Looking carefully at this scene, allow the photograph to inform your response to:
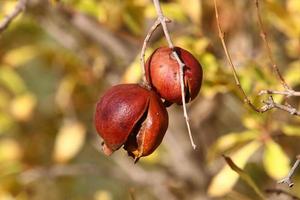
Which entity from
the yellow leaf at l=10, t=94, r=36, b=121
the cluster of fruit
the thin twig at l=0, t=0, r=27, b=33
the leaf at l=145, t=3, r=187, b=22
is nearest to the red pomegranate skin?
the cluster of fruit

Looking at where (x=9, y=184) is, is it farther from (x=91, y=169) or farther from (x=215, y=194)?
(x=215, y=194)

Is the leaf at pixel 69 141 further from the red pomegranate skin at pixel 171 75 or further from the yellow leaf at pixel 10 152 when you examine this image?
the red pomegranate skin at pixel 171 75

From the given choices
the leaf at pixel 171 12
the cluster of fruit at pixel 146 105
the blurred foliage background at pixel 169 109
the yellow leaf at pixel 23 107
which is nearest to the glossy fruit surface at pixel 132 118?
the cluster of fruit at pixel 146 105

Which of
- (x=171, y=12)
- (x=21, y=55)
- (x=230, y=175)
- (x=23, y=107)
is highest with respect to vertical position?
(x=171, y=12)

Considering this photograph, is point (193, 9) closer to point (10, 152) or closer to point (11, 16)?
point (11, 16)

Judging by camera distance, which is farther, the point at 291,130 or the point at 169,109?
the point at 169,109

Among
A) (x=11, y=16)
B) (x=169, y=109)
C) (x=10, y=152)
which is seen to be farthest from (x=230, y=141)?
(x=10, y=152)

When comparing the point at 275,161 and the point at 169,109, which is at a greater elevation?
the point at 275,161
